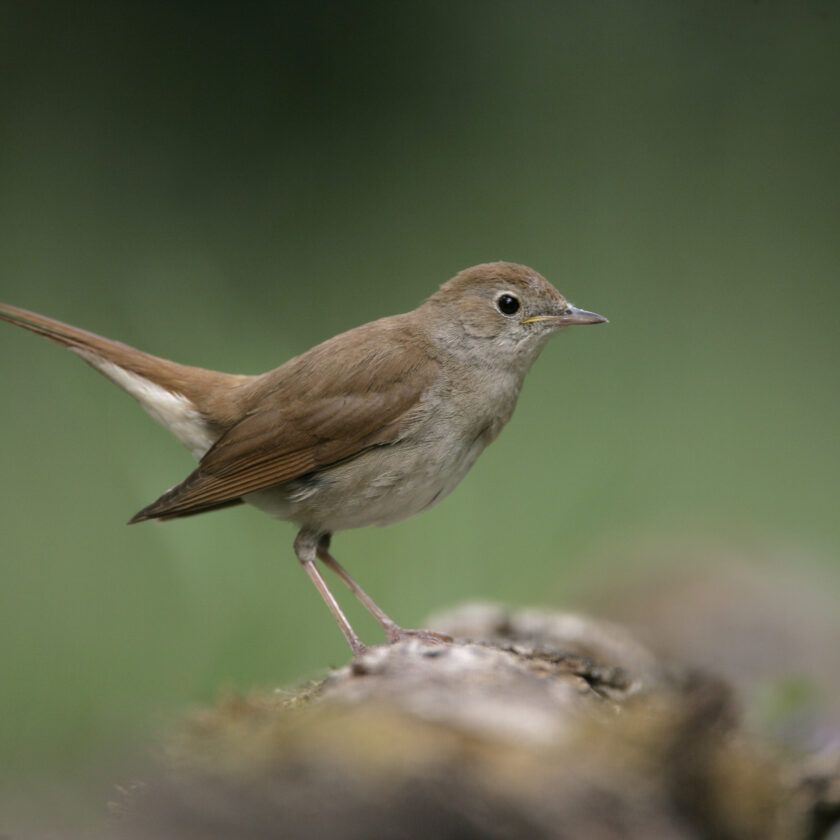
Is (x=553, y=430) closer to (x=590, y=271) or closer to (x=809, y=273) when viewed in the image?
(x=590, y=271)

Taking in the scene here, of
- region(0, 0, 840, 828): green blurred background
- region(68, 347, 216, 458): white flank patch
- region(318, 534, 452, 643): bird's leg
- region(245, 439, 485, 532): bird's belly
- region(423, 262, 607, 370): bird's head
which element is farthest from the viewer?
region(0, 0, 840, 828): green blurred background

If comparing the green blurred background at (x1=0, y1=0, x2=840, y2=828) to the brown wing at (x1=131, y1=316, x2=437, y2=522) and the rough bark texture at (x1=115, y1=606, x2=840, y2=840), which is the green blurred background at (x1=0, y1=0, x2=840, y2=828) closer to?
the brown wing at (x1=131, y1=316, x2=437, y2=522)

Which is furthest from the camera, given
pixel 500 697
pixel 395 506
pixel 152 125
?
pixel 152 125

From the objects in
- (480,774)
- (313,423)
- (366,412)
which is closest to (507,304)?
(366,412)

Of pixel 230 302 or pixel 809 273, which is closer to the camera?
pixel 230 302

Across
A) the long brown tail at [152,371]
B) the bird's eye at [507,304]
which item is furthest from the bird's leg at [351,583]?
the bird's eye at [507,304]

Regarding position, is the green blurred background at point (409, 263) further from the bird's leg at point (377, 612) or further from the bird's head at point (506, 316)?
the bird's head at point (506, 316)

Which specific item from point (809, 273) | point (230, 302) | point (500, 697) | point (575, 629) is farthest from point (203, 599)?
point (809, 273)

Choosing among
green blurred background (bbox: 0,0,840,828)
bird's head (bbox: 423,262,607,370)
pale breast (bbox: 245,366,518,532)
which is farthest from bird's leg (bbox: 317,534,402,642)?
bird's head (bbox: 423,262,607,370)
